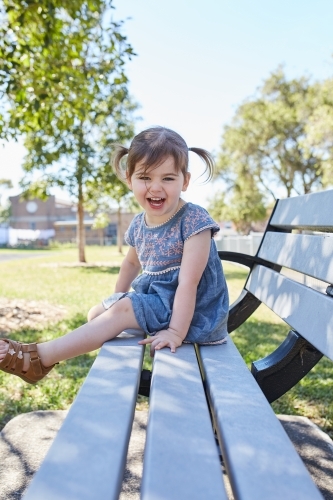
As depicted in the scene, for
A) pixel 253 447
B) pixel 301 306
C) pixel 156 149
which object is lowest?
pixel 253 447

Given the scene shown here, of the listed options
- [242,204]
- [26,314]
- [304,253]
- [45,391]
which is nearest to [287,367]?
[304,253]

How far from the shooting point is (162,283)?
7.43ft

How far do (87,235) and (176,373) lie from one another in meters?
67.4

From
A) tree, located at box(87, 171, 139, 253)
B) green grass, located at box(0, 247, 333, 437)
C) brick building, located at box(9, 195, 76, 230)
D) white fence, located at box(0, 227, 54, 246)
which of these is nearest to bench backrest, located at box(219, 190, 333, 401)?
green grass, located at box(0, 247, 333, 437)

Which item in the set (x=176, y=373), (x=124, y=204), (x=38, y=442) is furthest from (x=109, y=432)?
(x=124, y=204)

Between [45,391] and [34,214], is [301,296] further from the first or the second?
[34,214]

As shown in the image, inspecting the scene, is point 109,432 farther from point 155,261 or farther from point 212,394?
point 155,261

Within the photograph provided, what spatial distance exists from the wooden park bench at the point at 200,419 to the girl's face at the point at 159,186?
553 millimetres

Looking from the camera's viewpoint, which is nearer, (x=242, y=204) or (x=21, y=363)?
(x=21, y=363)

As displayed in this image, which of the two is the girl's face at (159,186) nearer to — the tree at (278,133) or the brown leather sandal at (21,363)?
the brown leather sandal at (21,363)

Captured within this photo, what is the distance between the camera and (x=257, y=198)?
3484 centimetres

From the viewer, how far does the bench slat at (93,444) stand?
0.87 meters

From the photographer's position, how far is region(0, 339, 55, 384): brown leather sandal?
1946 millimetres

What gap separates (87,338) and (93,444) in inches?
40.4
